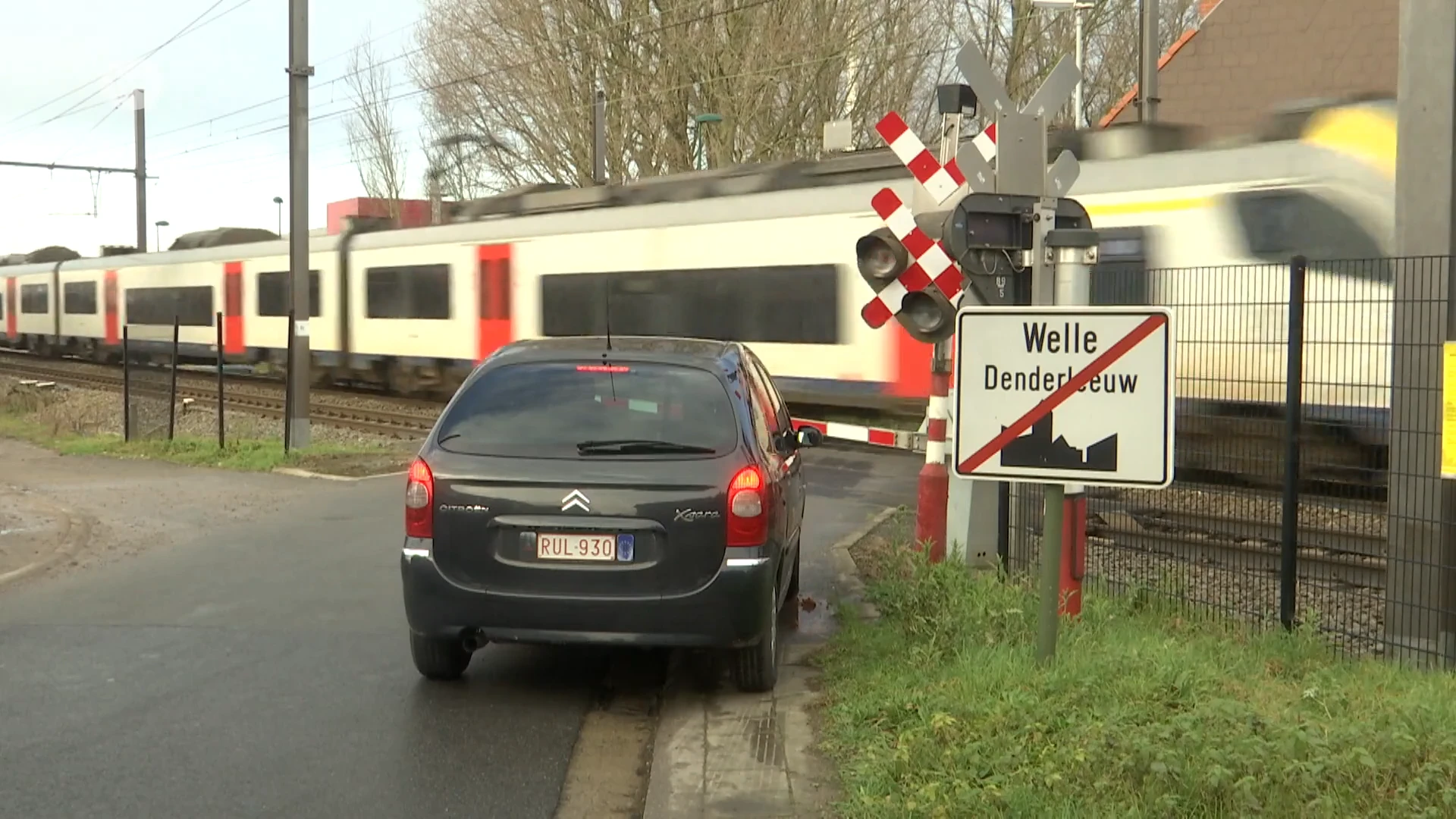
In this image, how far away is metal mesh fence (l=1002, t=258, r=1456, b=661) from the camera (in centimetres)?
618

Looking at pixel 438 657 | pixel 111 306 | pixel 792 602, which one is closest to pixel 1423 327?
pixel 792 602

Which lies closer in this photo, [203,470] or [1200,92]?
[203,470]

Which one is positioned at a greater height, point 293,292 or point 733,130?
point 733,130

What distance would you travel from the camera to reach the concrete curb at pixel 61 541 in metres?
9.06

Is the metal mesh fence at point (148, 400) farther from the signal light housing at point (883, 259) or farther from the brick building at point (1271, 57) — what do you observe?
the brick building at point (1271, 57)

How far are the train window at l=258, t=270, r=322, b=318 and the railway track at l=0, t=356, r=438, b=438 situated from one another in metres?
1.52

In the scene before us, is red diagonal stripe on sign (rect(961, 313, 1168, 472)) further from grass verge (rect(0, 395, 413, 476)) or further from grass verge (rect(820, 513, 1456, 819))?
grass verge (rect(0, 395, 413, 476))

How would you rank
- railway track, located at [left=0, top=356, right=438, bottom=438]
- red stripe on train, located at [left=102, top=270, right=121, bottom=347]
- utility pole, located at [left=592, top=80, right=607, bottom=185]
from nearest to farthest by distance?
railway track, located at [left=0, top=356, right=438, bottom=438] → utility pole, located at [left=592, top=80, right=607, bottom=185] → red stripe on train, located at [left=102, top=270, right=121, bottom=347]

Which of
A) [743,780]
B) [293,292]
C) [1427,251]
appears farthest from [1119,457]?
[293,292]

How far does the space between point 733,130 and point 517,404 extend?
2473cm

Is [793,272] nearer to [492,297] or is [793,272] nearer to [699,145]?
[492,297]

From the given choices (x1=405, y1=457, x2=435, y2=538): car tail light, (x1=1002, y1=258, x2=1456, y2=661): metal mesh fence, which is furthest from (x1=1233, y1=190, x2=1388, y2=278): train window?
(x1=405, y1=457, x2=435, y2=538): car tail light

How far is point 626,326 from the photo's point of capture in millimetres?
19469

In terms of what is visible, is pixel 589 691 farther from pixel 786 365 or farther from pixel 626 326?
pixel 626 326
